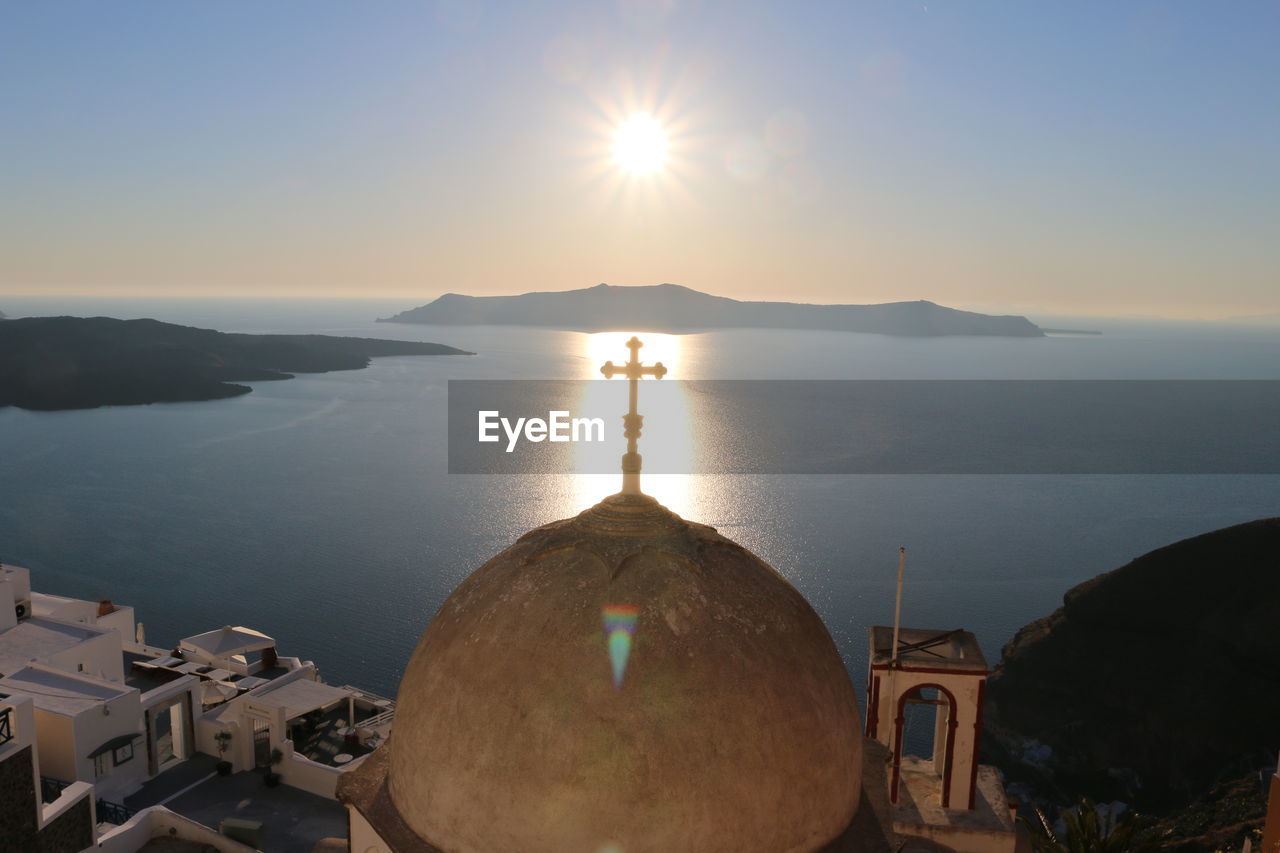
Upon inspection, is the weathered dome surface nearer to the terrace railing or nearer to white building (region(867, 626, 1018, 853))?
white building (region(867, 626, 1018, 853))

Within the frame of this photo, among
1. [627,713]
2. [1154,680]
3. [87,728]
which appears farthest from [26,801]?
[1154,680]

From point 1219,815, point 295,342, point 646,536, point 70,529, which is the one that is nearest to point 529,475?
point 70,529

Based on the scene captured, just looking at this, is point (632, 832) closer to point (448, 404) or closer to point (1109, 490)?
point (1109, 490)

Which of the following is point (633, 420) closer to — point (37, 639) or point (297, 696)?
point (297, 696)

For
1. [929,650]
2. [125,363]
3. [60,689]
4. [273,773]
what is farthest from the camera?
[125,363]

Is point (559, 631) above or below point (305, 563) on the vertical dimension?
above

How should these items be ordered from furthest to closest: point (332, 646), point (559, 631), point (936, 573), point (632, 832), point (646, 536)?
point (936, 573) → point (332, 646) → point (646, 536) → point (559, 631) → point (632, 832)
